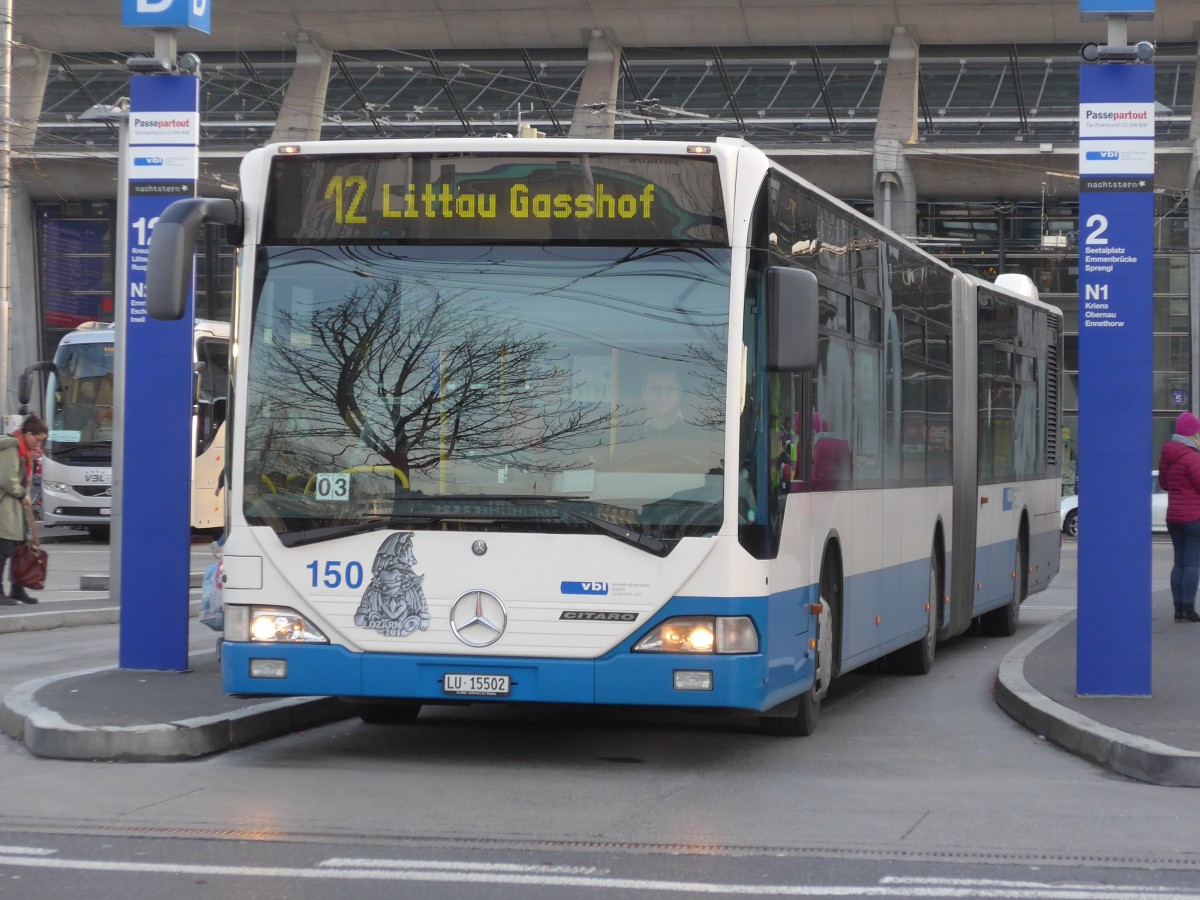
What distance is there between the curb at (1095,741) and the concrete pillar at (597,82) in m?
27.8

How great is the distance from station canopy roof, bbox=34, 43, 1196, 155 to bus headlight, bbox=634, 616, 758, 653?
3086 cm

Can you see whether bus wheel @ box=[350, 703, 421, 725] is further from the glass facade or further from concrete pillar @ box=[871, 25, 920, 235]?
concrete pillar @ box=[871, 25, 920, 235]

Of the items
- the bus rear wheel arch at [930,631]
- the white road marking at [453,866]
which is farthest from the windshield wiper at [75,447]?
the white road marking at [453,866]

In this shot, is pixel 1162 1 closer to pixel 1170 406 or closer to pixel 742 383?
pixel 1170 406

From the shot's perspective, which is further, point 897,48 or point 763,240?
point 897,48

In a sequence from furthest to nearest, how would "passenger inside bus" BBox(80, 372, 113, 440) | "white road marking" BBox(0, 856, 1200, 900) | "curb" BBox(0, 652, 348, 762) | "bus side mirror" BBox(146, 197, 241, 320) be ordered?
1. "passenger inside bus" BBox(80, 372, 113, 440)
2. "curb" BBox(0, 652, 348, 762)
3. "bus side mirror" BBox(146, 197, 241, 320)
4. "white road marking" BBox(0, 856, 1200, 900)

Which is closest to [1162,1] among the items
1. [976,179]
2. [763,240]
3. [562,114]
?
[976,179]

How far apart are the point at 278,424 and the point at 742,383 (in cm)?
223

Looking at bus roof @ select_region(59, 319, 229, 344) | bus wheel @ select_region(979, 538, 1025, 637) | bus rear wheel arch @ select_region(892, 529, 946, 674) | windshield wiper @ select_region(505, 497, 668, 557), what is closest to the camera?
windshield wiper @ select_region(505, 497, 668, 557)

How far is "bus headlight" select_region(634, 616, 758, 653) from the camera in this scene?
8367 millimetres

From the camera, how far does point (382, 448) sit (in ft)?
28.1

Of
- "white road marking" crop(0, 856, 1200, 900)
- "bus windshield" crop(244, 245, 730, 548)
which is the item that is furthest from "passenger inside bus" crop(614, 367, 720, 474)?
"white road marking" crop(0, 856, 1200, 900)

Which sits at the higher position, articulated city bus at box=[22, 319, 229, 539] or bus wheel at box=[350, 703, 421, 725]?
articulated city bus at box=[22, 319, 229, 539]

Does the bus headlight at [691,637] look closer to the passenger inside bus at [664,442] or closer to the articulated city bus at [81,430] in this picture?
the passenger inside bus at [664,442]
